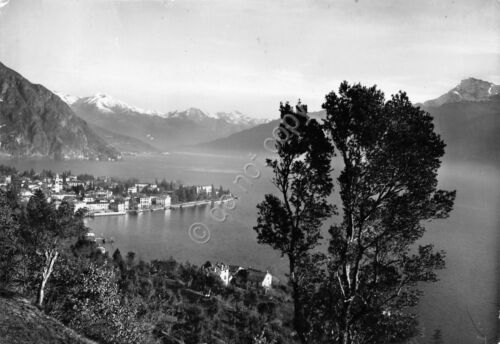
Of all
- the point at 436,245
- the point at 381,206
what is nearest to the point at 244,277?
the point at 436,245

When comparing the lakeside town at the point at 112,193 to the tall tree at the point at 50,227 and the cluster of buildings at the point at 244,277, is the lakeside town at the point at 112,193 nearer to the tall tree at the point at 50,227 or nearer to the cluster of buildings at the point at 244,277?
the cluster of buildings at the point at 244,277

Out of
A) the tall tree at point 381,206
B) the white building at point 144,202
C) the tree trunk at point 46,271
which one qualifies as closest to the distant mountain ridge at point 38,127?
the white building at point 144,202

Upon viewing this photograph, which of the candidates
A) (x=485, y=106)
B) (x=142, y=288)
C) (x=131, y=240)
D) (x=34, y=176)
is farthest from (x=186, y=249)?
(x=485, y=106)

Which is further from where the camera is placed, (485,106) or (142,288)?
(485,106)

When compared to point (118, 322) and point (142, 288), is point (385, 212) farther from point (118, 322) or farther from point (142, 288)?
point (142, 288)

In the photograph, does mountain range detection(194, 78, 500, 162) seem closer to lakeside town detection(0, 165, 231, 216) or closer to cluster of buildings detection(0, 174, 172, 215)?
lakeside town detection(0, 165, 231, 216)

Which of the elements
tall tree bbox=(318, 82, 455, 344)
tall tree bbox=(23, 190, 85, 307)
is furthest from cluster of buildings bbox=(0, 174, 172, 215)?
tall tree bbox=(318, 82, 455, 344)

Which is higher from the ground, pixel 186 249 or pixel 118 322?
pixel 118 322
